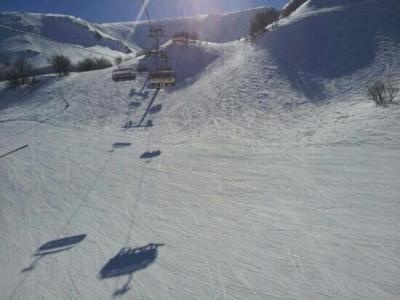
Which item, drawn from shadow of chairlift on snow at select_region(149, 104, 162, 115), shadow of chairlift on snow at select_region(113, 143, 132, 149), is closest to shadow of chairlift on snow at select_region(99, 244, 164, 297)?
shadow of chairlift on snow at select_region(113, 143, 132, 149)

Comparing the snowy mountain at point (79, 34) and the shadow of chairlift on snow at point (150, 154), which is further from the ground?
the snowy mountain at point (79, 34)

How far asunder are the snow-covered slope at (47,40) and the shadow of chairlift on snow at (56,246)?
79639 millimetres

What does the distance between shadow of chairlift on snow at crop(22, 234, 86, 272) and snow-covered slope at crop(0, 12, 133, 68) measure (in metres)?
79.6

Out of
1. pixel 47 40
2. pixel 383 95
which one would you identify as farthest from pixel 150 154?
pixel 47 40

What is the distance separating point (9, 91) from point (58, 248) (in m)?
30.2

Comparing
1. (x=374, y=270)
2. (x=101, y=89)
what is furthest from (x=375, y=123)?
(x=101, y=89)

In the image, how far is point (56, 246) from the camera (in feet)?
34.2

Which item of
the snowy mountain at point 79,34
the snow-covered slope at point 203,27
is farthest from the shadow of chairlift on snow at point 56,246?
the snow-covered slope at point 203,27

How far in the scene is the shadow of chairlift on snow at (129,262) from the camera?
8.53 m

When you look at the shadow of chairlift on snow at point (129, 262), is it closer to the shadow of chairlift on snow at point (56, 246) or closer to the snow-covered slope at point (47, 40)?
the shadow of chairlift on snow at point (56, 246)

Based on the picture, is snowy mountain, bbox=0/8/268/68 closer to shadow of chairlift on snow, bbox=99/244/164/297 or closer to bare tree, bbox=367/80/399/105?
bare tree, bbox=367/80/399/105

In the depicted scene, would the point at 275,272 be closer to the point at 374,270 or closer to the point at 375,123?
the point at 374,270

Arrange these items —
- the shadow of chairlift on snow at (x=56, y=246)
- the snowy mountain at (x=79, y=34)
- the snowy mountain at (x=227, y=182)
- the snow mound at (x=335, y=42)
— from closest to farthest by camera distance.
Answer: the snowy mountain at (x=227, y=182)
the shadow of chairlift on snow at (x=56, y=246)
the snow mound at (x=335, y=42)
the snowy mountain at (x=79, y=34)

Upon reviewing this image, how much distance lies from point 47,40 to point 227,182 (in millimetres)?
93318
